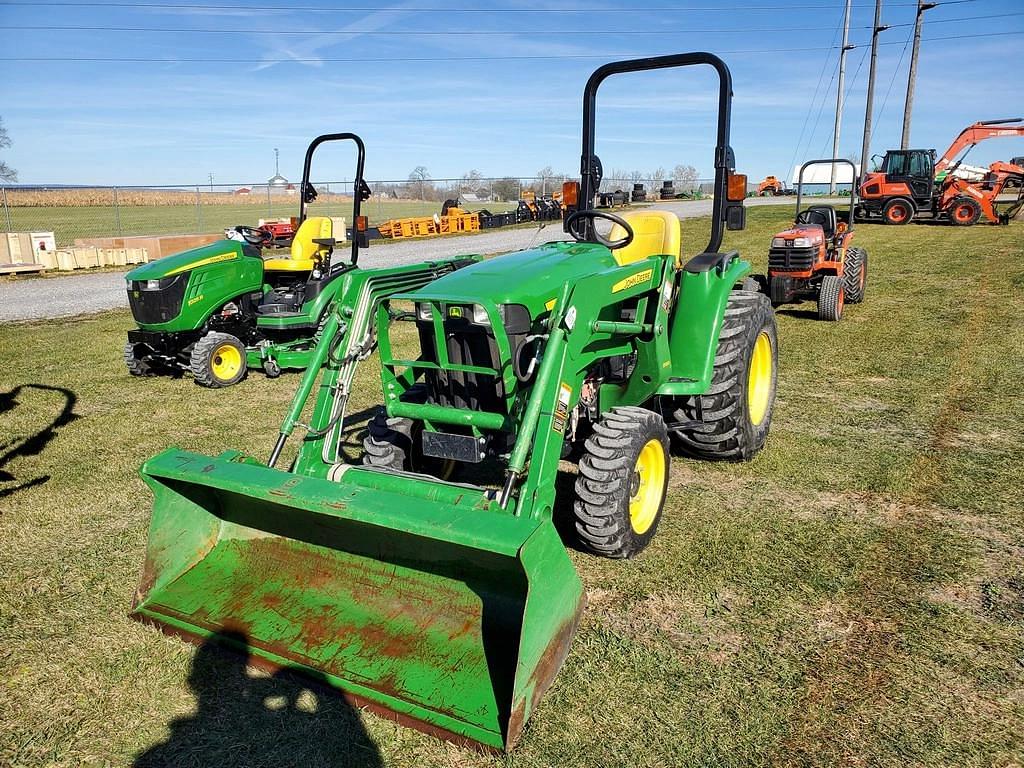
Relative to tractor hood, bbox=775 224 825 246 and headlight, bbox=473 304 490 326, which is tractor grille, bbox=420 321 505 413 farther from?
tractor hood, bbox=775 224 825 246

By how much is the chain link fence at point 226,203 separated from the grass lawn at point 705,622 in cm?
2300

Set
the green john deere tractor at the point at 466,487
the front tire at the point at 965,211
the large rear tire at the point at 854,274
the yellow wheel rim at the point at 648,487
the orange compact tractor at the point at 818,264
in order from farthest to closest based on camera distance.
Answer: the front tire at the point at 965,211
the large rear tire at the point at 854,274
the orange compact tractor at the point at 818,264
the yellow wheel rim at the point at 648,487
the green john deere tractor at the point at 466,487

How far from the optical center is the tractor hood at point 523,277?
11.8 ft

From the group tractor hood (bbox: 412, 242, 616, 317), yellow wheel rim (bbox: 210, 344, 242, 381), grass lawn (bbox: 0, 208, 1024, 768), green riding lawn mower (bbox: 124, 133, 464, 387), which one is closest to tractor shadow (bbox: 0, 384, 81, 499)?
grass lawn (bbox: 0, 208, 1024, 768)

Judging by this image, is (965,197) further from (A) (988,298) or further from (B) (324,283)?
(B) (324,283)

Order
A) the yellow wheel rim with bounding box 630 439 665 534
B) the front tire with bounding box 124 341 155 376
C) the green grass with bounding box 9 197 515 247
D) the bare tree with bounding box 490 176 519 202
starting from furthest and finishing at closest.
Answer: the bare tree with bounding box 490 176 519 202 → the green grass with bounding box 9 197 515 247 → the front tire with bounding box 124 341 155 376 → the yellow wheel rim with bounding box 630 439 665 534

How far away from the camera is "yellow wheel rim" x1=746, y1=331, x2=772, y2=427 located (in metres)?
5.47

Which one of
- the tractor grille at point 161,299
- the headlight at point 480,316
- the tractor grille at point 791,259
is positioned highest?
the headlight at point 480,316

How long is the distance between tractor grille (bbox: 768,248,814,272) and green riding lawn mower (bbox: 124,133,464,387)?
546 centimetres

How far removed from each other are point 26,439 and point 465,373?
4084mm

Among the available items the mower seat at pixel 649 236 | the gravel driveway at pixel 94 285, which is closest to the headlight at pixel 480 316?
the mower seat at pixel 649 236

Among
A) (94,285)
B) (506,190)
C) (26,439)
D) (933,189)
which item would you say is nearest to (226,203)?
(506,190)

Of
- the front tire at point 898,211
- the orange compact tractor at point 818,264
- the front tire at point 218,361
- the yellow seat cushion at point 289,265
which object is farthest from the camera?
the front tire at point 898,211

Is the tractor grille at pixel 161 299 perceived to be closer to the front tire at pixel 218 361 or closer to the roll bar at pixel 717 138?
the front tire at pixel 218 361
